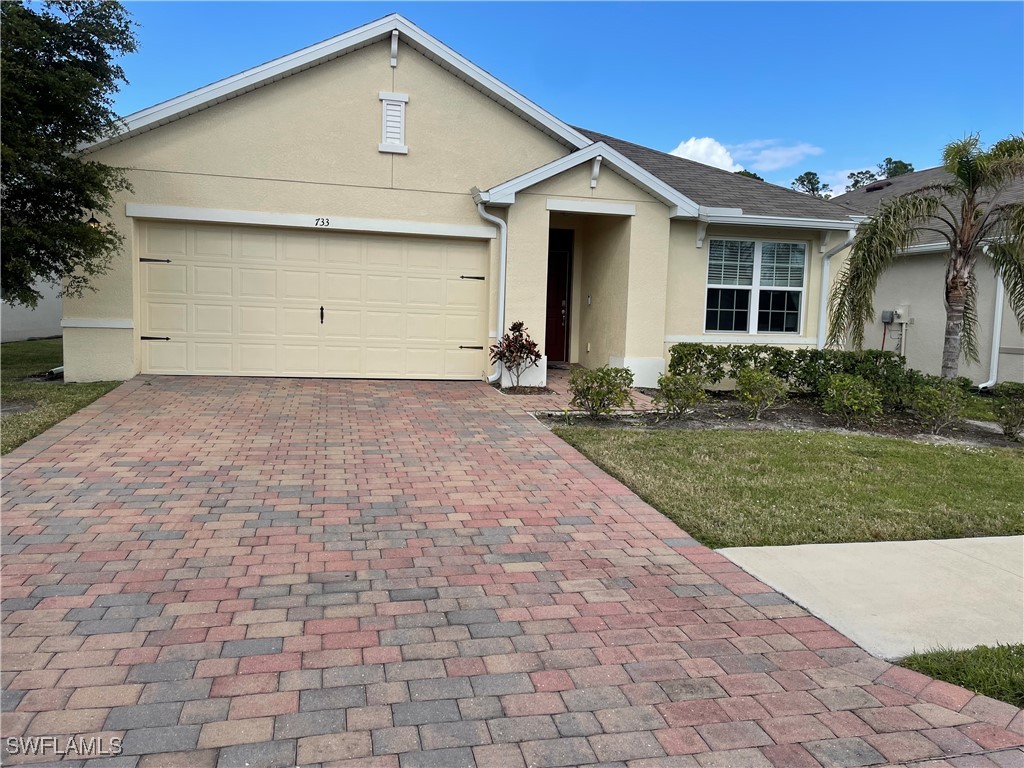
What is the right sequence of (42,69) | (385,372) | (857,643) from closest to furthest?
(857,643) → (42,69) → (385,372)

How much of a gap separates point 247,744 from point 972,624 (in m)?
3.75

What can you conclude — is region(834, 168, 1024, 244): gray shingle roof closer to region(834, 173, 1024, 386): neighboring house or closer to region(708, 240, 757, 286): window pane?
region(834, 173, 1024, 386): neighboring house

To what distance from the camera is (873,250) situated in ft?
32.7

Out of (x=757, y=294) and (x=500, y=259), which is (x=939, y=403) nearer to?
(x=757, y=294)

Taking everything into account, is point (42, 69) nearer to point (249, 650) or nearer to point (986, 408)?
point (249, 650)

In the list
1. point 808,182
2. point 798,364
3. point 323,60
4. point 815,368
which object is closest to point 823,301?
point 798,364

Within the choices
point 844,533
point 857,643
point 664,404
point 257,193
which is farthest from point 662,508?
point 257,193

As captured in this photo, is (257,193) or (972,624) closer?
(972,624)

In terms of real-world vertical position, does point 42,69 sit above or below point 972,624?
above

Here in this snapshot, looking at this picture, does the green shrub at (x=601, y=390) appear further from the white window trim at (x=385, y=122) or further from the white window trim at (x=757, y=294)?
the white window trim at (x=385, y=122)

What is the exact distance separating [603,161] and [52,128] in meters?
7.78

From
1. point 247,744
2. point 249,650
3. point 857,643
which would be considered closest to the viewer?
point 247,744

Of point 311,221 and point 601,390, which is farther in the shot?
point 311,221

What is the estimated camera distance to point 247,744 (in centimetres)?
280
